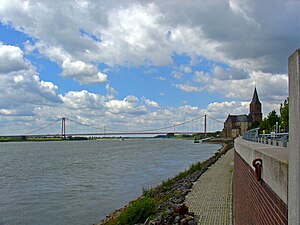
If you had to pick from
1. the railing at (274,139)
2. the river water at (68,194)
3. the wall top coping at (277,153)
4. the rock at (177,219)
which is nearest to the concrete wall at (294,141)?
the wall top coping at (277,153)

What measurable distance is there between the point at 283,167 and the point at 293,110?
1.58 ft

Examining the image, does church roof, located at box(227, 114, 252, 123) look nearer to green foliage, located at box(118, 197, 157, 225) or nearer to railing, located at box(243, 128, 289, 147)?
green foliage, located at box(118, 197, 157, 225)

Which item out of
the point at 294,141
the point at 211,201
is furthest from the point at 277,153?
the point at 211,201

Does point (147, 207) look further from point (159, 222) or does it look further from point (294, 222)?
point (294, 222)

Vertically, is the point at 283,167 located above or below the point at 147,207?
above

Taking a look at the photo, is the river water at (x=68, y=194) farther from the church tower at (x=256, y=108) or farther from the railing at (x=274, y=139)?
the church tower at (x=256, y=108)

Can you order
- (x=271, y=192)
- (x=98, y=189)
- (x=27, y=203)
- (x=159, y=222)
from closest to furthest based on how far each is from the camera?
(x=271, y=192)
(x=159, y=222)
(x=27, y=203)
(x=98, y=189)

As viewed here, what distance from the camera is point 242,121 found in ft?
456

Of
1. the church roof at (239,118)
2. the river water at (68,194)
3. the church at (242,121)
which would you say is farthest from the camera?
the church roof at (239,118)

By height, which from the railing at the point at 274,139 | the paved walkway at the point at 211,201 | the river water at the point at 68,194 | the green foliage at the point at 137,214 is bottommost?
the river water at the point at 68,194

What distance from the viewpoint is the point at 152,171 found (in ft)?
130

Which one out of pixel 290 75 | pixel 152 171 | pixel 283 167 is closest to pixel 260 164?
pixel 283 167

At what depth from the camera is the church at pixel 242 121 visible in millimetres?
124438

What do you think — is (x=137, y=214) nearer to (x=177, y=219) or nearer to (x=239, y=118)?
(x=177, y=219)
